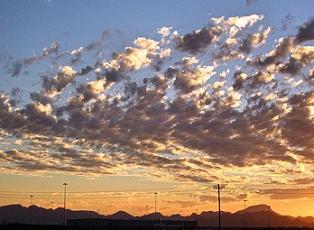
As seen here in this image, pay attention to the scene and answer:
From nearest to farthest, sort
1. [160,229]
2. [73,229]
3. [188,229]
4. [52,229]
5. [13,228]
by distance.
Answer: [13,228] < [52,229] < [73,229] < [160,229] < [188,229]

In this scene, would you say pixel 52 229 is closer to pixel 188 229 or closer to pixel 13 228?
pixel 13 228

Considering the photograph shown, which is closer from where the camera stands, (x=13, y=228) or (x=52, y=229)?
(x=13, y=228)

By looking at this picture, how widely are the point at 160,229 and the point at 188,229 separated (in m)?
29.2

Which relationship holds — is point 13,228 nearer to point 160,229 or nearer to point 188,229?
point 160,229

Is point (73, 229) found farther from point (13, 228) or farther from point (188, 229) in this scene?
point (188, 229)

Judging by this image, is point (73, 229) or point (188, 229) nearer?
point (73, 229)

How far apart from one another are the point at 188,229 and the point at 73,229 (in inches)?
2702

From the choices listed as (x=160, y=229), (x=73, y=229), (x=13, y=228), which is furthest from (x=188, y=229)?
(x=13, y=228)

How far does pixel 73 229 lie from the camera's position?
369ft

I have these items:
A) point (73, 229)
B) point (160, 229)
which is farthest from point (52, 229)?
point (160, 229)

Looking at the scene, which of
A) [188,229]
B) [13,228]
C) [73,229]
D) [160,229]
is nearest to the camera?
[13,228]

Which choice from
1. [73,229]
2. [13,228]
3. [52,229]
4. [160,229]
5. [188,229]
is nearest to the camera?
[13,228]

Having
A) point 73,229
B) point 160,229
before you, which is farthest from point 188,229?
point 73,229

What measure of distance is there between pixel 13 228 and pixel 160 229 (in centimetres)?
6182
